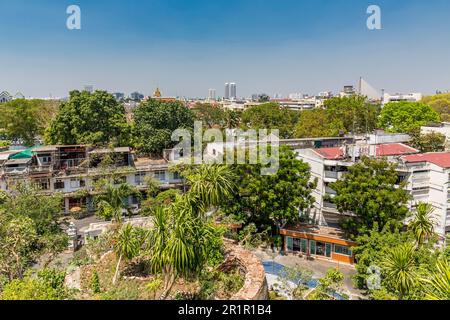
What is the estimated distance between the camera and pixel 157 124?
3384 centimetres

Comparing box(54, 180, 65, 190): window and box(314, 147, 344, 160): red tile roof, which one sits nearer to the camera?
box(314, 147, 344, 160): red tile roof

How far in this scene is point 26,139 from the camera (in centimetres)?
4388

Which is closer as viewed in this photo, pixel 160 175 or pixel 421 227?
pixel 421 227

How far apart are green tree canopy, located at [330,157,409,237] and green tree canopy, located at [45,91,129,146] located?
2076 cm

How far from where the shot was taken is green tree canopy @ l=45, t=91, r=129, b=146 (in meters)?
30.0

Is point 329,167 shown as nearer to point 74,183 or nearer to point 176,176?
point 176,176

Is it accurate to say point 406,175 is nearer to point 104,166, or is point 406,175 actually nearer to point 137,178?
point 137,178

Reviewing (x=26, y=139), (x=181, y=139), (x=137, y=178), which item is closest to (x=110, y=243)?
(x=137, y=178)

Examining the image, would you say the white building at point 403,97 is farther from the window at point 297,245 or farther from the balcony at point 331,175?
the window at point 297,245

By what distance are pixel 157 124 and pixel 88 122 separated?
659 centimetres

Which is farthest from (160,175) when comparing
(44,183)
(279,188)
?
(279,188)

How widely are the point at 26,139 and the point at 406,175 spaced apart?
44653 mm

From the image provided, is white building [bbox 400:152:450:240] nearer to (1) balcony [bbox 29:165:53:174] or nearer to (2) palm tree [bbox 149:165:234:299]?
(2) palm tree [bbox 149:165:234:299]

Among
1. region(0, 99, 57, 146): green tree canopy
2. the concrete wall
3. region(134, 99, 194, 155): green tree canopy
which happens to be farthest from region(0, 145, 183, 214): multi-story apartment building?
region(0, 99, 57, 146): green tree canopy
